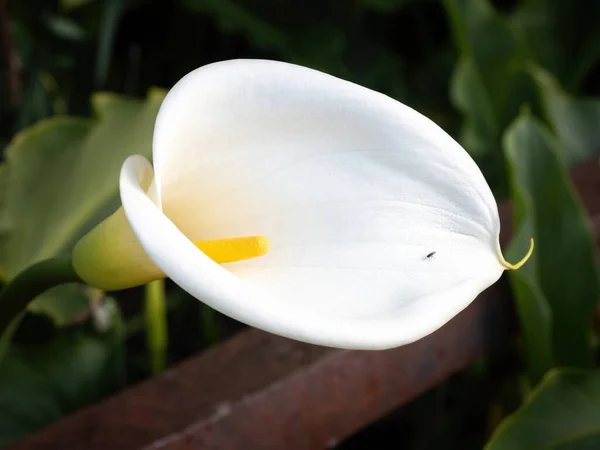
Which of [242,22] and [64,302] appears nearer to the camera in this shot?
[64,302]

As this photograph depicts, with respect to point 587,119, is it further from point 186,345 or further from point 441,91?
point 186,345

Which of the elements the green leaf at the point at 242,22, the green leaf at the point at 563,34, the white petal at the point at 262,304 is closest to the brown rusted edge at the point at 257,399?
the white petal at the point at 262,304

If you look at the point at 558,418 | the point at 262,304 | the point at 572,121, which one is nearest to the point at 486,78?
the point at 572,121

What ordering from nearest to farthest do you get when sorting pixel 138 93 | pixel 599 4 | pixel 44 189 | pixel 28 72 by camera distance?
pixel 44 189 < pixel 28 72 < pixel 138 93 < pixel 599 4

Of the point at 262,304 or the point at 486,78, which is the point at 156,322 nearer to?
the point at 262,304

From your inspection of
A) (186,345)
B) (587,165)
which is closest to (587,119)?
(587,165)

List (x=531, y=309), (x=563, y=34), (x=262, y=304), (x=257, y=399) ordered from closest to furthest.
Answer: (x=262, y=304) → (x=257, y=399) → (x=531, y=309) → (x=563, y=34)

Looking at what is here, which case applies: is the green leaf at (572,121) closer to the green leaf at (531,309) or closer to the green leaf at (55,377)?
the green leaf at (531,309)
